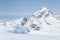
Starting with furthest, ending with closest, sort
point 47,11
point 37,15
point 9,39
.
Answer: point 37,15, point 47,11, point 9,39

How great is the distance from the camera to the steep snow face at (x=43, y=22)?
75.3 m

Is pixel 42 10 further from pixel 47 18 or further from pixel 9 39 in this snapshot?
pixel 9 39

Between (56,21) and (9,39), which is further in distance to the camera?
(56,21)

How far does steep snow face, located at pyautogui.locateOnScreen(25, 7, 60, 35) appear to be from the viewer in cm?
7531

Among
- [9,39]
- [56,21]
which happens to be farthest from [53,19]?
[9,39]

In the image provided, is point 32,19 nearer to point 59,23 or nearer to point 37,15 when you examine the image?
point 37,15

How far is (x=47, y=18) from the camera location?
252 ft

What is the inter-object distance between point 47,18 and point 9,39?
6030cm

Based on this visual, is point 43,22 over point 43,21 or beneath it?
beneath

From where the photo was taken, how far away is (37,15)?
78.9 metres

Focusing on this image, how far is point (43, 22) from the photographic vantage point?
79.1m

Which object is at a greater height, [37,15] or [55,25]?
[37,15]

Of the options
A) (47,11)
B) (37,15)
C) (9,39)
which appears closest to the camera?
(9,39)

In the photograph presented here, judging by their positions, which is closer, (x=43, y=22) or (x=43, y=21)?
(x=43, y=22)
